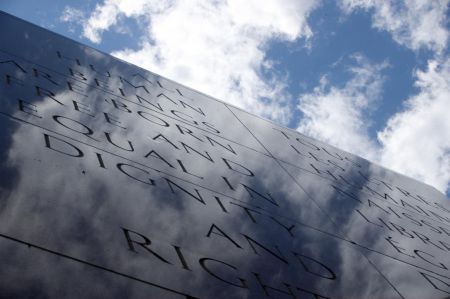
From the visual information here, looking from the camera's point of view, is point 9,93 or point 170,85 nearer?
point 9,93

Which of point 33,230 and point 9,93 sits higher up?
point 9,93

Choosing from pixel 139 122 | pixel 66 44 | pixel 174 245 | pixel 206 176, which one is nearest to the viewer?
pixel 174 245

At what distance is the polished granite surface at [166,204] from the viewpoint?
10.5ft

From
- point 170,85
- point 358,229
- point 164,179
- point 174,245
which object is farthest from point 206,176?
point 170,85

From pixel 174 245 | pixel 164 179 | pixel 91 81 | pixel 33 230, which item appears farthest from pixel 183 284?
pixel 91 81

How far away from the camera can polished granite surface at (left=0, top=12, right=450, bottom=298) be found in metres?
3.19

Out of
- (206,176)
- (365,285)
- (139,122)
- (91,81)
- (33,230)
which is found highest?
(91,81)

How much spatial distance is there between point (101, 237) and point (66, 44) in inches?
226

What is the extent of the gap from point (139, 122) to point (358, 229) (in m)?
3.21

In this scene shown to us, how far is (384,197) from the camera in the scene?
27.8 feet

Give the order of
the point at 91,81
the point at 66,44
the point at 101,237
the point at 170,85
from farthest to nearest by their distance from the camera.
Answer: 1. the point at 170,85
2. the point at 66,44
3. the point at 91,81
4. the point at 101,237

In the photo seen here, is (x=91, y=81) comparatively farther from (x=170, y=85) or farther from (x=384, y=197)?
(x=384, y=197)

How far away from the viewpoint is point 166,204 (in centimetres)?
439

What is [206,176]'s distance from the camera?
218 inches
